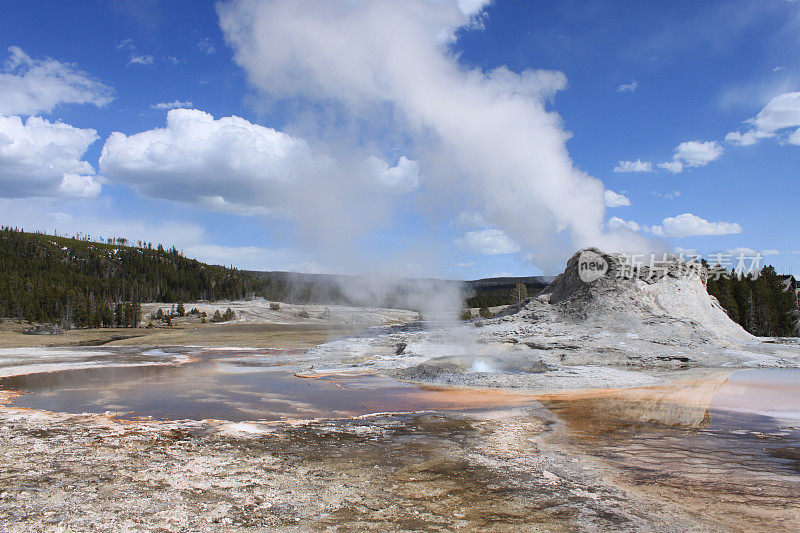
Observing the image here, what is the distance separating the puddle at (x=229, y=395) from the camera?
11688 mm

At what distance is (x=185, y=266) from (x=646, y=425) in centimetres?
13794

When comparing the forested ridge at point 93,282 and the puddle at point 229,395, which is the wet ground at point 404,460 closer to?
the puddle at point 229,395

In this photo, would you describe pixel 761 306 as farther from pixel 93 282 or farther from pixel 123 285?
pixel 93 282

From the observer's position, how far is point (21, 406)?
39.8 feet

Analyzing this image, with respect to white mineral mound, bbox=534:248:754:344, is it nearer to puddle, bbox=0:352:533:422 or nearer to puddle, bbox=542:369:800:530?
puddle, bbox=542:369:800:530

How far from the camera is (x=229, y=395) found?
1397 centimetres

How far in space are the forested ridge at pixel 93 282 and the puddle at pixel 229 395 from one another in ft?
142

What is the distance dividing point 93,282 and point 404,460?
105410mm

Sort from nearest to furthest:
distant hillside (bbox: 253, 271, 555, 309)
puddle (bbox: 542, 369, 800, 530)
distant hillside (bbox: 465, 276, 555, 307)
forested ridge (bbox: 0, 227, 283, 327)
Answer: puddle (bbox: 542, 369, 800, 530)
distant hillside (bbox: 253, 271, 555, 309)
forested ridge (bbox: 0, 227, 283, 327)
distant hillside (bbox: 465, 276, 555, 307)

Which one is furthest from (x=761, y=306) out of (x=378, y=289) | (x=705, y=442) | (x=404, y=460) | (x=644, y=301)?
(x=404, y=460)

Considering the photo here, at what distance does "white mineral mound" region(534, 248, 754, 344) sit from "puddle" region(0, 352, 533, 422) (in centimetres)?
1244

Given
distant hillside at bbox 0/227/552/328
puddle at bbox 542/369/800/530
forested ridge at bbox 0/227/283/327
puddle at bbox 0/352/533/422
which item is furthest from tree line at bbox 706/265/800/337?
forested ridge at bbox 0/227/283/327

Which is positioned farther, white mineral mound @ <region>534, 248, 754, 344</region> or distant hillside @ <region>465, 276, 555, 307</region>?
distant hillside @ <region>465, 276, 555, 307</region>

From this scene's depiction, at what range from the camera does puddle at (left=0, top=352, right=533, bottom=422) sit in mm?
11688
